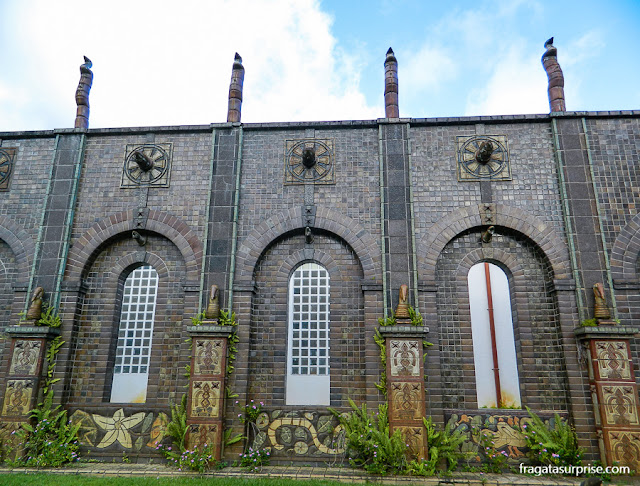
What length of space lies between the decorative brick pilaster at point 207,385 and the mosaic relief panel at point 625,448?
7.93m

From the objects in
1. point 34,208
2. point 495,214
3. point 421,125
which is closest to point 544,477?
point 495,214

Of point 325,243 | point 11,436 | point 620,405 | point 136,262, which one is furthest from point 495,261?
point 11,436

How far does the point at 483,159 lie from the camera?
11.2 metres

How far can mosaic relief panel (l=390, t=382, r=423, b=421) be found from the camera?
9508 mm

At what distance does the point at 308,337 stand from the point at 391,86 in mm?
6743

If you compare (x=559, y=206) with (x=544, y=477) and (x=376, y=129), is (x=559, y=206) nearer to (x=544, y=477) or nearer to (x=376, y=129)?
(x=376, y=129)

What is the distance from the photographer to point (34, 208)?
11828 mm

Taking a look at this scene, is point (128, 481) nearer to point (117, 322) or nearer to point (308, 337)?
point (117, 322)

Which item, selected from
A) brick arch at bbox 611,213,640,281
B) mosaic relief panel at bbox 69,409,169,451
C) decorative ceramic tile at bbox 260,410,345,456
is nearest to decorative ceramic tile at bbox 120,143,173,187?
mosaic relief panel at bbox 69,409,169,451

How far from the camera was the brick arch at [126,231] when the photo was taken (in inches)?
440

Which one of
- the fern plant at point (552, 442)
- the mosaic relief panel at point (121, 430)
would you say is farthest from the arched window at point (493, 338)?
the mosaic relief panel at point (121, 430)

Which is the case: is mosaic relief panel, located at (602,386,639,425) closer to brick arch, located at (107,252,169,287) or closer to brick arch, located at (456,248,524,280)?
brick arch, located at (456,248,524,280)

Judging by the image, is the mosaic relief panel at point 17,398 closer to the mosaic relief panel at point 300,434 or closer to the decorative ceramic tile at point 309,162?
the mosaic relief panel at point 300,434

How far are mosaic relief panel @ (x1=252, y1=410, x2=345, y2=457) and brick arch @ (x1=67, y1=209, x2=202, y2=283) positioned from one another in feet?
13.0
